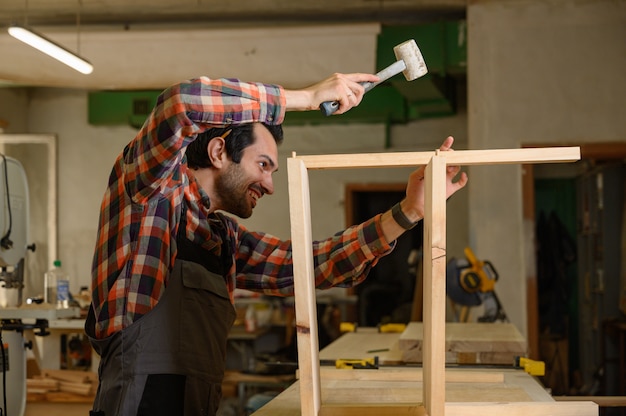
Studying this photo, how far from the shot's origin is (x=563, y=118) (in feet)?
19.2

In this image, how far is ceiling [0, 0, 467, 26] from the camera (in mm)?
6367

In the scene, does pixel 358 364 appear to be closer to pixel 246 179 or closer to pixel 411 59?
pixel 246 179

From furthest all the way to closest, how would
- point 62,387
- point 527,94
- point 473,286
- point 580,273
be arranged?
point 580,273, point 527,94, point 62,387, point 473,286

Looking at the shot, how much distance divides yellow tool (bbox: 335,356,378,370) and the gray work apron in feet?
2.45

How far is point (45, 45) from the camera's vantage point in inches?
202

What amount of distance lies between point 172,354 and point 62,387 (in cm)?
413

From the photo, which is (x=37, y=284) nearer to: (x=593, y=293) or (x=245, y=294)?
(x=245, y=294)

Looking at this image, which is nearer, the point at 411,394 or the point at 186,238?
the point at 186,238

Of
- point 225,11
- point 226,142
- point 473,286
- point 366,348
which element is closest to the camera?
point 226,142

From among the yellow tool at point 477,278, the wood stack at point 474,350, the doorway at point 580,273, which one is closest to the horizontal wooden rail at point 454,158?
the wood stack at point 474,350

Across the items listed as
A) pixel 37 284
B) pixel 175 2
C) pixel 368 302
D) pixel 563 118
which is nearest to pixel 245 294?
pixel 368 302

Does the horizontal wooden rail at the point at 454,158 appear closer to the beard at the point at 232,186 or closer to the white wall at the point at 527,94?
the beard at the point at 232,186

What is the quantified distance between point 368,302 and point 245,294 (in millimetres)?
1495

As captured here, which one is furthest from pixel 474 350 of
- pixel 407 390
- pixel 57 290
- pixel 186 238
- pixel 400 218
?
pixel 57 290
